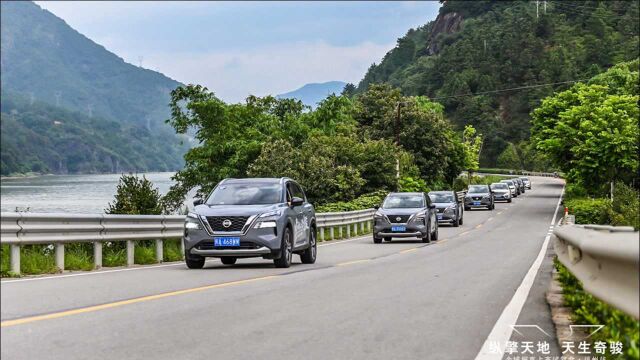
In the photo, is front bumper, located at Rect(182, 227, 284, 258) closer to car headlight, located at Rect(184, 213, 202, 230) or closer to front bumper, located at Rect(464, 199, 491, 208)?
car headlight, located at Rect(184, 213, 202, 230)

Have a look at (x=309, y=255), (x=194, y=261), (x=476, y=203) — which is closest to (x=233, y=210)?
(x=194, y=261)

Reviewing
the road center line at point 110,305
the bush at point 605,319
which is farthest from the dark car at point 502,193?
the bush at point 605,319

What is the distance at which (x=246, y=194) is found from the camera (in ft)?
59.7

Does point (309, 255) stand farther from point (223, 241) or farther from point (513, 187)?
point (513, 187)

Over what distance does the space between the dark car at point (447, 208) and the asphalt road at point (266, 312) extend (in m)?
24.9

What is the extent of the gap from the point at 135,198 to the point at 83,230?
6400mm

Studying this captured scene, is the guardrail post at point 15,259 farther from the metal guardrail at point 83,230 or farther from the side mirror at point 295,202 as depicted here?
the side mirror at point 295,202

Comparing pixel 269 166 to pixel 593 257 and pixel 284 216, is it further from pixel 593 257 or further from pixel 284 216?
pixel 593 257

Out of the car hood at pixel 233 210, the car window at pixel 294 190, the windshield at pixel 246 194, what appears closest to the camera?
the car hood at pixel 233 210

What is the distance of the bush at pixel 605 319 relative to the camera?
17.6 ft

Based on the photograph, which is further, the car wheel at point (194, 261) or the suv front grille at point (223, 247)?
the car wheel at point (194, 261)

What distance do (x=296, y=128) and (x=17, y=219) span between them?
6156 centimetres

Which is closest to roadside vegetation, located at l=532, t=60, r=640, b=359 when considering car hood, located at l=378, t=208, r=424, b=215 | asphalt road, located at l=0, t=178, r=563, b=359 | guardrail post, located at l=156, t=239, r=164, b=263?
car hood, located at l=378, t=208, r=424, b=215

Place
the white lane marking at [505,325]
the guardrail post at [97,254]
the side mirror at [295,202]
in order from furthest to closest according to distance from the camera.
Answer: the side mirror at [295,202] < the guardrail post at [97,254] < the white lane marking at [505,325]
